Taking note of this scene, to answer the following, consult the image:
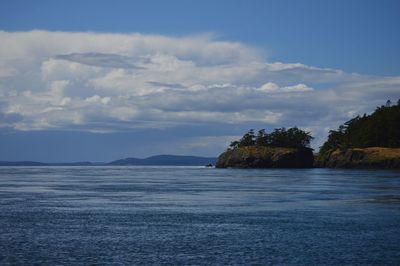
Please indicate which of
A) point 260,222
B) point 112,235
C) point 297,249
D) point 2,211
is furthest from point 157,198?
point 297,249

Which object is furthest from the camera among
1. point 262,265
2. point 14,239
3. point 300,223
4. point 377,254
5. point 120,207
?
point 120,207

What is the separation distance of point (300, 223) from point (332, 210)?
12.0 meters

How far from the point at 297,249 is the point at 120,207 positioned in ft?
105

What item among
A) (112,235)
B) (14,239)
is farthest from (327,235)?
(14,239)

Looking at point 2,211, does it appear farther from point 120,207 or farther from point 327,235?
point 327,235

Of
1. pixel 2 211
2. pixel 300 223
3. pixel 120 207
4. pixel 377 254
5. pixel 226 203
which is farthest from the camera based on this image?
pixel 226 203

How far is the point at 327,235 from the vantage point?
44.8 meters

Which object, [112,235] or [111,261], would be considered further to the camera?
[112,235]

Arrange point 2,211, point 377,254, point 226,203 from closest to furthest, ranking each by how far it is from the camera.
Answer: point 377,254, point 2,211, point 226,203

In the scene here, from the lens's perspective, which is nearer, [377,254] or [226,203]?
[377,254]

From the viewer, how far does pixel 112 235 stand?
45.3m

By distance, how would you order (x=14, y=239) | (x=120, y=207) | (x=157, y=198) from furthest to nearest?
(x=157, y=198) < (x=120, y=207) < (x=14, y=239)

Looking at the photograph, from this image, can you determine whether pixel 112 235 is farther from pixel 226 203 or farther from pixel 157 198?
pixel 157 198

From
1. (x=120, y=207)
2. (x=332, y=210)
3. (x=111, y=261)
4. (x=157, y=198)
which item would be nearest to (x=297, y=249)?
(x=111, y=261)
